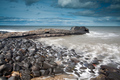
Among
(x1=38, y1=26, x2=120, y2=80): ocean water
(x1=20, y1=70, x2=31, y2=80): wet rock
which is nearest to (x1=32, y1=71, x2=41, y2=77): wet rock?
(x1=20, y1=70, x2=31, y2=80): wet rock

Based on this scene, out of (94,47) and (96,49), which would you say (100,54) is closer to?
(96,49)

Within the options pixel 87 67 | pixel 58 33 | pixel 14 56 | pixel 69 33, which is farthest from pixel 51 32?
pixel 87 67

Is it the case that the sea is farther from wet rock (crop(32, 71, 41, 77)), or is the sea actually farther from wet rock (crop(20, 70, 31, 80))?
wet rock (crop(20, 70, 31, 80))

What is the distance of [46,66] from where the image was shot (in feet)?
12.2

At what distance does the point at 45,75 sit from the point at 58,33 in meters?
12.2

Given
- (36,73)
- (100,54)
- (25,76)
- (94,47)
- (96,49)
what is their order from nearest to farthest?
(25,76)
(36,73)
(100,54)
(96,49)
(94,47)

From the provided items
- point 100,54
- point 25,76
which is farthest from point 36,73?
point 100,54

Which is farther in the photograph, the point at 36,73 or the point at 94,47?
the point at 94,47

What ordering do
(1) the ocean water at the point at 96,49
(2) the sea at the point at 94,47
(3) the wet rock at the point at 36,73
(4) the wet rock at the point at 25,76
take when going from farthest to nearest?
1. (2) the sea at the point at 94,47
2. (1) the ocean water at the point at 96,49
3. (3) the wet rock at the point at 36,73
4. (4) the wet rock at the point at 25,76

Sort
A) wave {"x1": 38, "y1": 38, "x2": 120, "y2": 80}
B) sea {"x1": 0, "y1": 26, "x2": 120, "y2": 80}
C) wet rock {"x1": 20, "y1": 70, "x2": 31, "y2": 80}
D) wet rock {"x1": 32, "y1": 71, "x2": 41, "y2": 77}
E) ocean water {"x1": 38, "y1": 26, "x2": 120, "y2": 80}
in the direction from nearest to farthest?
wet rock {"x1": 20, "y1": 70, "x2": 31, "y2": 80}, wet rock {"x1": 32, "y1": 71, "x2": 41, "y2": 77}, wave {"x1": 38, "y1": 38, "x2": 120, "y2": 80}, ocean water {"x1": 38, "y1": 26, "x2": 120, "y2": 80}, sea {"x1": 0, "y1": 26, "x2": 120, "y2": 80}

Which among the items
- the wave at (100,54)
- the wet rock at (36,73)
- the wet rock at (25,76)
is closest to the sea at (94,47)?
the wave at (100,54)

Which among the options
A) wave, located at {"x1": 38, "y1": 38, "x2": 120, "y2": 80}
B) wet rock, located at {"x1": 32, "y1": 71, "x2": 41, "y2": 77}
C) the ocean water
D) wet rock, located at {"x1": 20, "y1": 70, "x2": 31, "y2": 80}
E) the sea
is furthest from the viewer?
the sea

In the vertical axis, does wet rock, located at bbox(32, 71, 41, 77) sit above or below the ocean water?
below

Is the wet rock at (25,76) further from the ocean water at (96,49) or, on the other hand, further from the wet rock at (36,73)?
the ocean water at (96,49)
